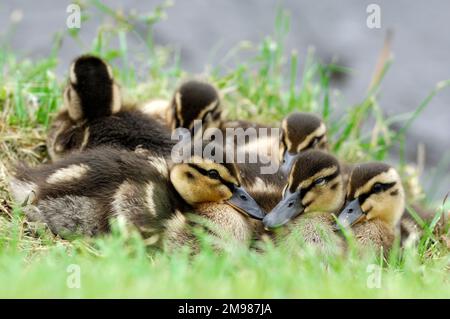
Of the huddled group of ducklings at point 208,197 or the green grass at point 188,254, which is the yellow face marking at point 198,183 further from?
the green grass at point 188,254

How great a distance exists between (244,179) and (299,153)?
13.4 inches

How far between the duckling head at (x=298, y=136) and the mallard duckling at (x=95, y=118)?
499 millimetres

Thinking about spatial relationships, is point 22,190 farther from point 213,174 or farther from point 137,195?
point 213,174

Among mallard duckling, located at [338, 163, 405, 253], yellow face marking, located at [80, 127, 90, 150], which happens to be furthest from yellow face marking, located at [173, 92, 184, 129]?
mallard duckling, located at [338, 163, 405, 253]

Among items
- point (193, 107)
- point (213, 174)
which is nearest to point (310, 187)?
point (213, 174)

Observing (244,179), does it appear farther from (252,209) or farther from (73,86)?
(73,86)

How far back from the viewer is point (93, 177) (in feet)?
11.4

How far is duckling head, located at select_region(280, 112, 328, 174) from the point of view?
3.93 m

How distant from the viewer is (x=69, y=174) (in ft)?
11.6

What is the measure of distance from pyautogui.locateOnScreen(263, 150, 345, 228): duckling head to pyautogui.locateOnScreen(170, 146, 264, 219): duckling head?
0.10 meters

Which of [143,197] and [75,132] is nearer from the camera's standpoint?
[143,197]

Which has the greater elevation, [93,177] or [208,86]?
[208,86]
